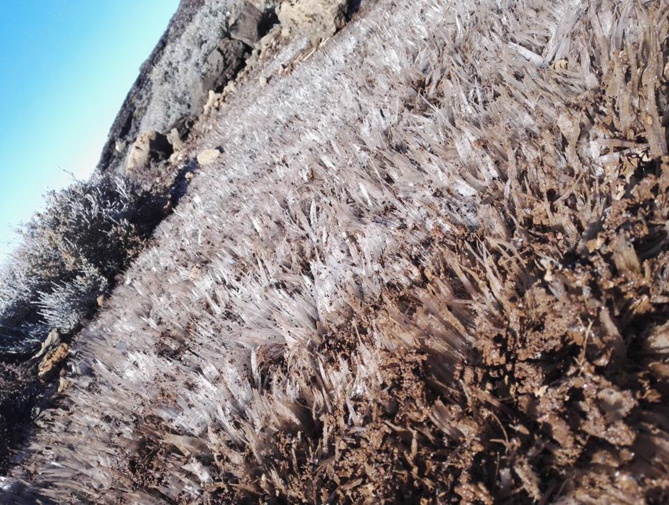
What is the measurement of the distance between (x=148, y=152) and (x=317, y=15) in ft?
21.1

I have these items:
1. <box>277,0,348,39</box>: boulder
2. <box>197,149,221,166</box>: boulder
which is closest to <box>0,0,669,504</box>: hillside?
<box>197,149,221,166</box>: boulder

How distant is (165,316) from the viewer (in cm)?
391

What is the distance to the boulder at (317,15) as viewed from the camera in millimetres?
9758

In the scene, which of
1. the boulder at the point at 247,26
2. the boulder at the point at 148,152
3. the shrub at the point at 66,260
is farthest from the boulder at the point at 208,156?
the boulder at the point at 247,26

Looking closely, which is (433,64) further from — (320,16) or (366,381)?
(320,16)

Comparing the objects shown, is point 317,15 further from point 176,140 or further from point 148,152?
point 148,152

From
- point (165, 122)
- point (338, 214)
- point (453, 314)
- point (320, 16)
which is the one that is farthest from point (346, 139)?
point (165, 122)

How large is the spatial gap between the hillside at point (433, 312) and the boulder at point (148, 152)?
30.6 feet

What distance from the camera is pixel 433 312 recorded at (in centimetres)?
173

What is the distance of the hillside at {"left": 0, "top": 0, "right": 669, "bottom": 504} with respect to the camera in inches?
49.4

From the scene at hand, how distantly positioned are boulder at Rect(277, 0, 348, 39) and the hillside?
608 centimetres

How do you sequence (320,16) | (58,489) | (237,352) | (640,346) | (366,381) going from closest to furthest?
(640,346), (366,381), (237,352), (58,489), (320,16)

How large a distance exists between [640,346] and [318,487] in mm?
1245

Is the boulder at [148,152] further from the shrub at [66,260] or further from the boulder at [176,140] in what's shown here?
the shrub at [66,260]
